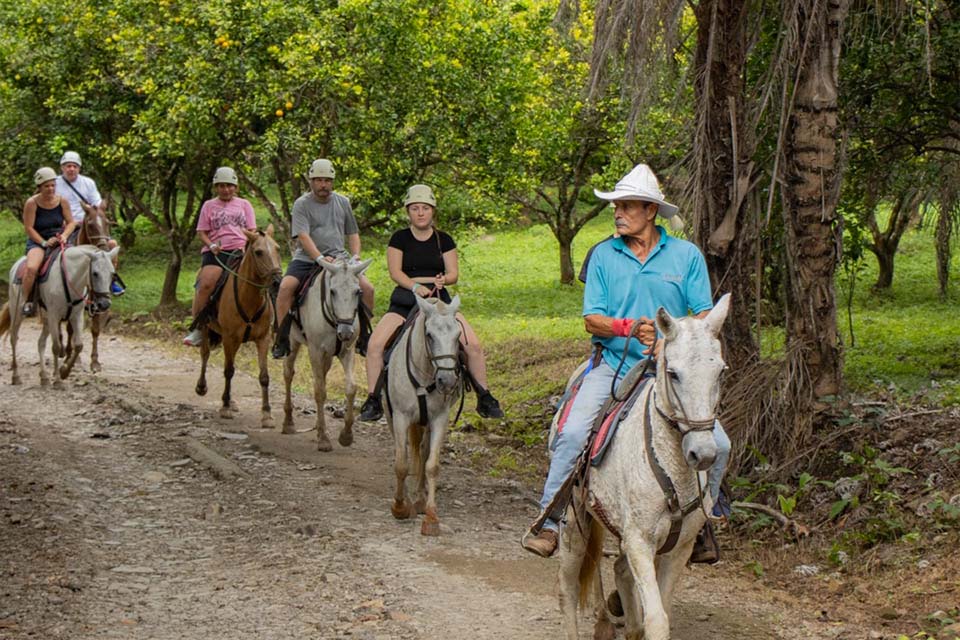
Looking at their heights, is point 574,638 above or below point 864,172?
below

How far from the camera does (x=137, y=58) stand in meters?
19.5

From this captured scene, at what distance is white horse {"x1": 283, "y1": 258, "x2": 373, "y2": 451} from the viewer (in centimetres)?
1169

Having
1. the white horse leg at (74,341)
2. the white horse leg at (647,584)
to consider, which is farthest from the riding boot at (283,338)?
the white horse leg at (647,584)

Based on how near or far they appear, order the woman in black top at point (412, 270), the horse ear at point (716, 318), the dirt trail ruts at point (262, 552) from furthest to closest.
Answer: the woman in black top at point (412, 270), the dirt trail ruts at point (262, 552), the horse ear at point (716, 318)

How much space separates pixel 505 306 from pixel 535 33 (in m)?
6.61

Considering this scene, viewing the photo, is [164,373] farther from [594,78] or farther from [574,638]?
[574,638]

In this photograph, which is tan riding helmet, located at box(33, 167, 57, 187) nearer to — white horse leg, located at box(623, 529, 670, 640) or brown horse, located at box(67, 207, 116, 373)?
brown horse, located at box(67, 207, 116, 373)

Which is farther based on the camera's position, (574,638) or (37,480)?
(37,480)

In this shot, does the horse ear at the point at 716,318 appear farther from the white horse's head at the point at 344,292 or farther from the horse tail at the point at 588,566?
the white horse's head at the point at 344,292

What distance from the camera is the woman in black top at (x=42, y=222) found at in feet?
53.2

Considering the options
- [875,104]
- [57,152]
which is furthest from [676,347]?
[57,152]

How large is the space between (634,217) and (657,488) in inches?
56.9

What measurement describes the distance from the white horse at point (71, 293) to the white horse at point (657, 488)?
11.5 metres

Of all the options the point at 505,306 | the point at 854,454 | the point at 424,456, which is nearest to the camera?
the point at 854,454
